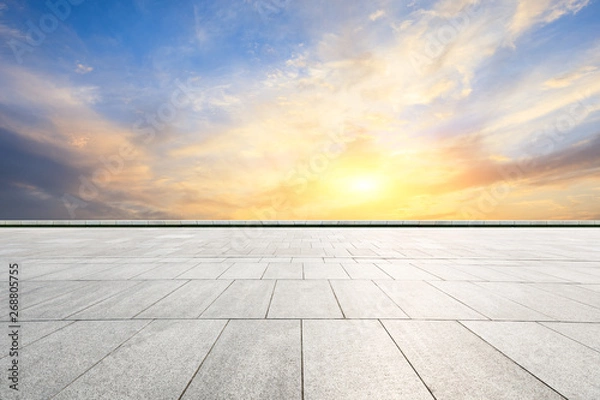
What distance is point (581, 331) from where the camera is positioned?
4.36m

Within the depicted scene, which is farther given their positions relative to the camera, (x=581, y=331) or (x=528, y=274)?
(x=528, y=274)

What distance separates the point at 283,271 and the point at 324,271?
3.92 ft

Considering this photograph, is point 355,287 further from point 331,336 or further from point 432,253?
point 432,253

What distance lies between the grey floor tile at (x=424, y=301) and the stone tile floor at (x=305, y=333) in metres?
0.04

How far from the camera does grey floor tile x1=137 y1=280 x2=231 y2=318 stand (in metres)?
5.02

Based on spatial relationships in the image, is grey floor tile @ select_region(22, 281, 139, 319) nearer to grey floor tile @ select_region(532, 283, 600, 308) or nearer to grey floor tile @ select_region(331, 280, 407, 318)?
grey floor tile @ select_region(331, 280, 407, 318)

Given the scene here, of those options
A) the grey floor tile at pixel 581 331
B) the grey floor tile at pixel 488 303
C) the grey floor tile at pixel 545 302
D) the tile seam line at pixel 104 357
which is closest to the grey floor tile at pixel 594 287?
the grey floor tile at pixel 545 302

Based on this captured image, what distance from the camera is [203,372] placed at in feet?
10.5

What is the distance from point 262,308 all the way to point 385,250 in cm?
828

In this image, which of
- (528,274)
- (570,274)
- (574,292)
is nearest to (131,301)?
(574,292)

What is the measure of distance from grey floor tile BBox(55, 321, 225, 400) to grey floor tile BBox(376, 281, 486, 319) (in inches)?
136

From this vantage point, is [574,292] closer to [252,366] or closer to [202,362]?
[252,366]

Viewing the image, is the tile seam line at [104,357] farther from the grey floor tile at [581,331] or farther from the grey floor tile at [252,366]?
the grey floor tile at [581,331]

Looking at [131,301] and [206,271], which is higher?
[206,271]
